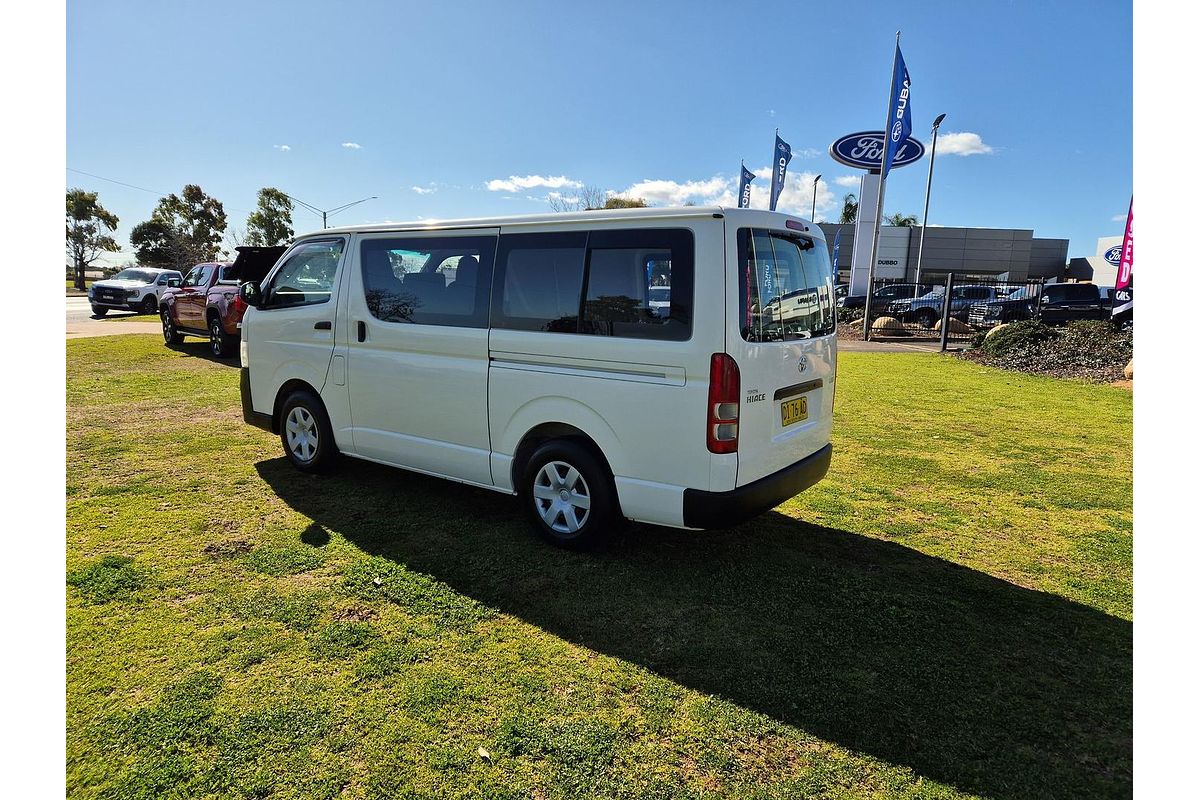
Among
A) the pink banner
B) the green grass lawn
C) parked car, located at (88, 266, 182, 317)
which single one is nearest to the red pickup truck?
the green grass lawn

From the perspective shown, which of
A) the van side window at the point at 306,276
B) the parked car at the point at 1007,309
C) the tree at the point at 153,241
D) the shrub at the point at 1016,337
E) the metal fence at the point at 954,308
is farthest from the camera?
the tree at the point at 153,241

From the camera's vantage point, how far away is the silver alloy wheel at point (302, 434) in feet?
18.3

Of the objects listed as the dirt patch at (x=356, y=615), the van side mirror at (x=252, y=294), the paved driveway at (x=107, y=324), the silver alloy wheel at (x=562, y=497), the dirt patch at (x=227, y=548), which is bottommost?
the dirt patch at (x=356, y=615)

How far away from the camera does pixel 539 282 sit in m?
4.14

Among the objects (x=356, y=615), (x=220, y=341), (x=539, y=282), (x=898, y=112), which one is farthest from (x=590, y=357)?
(x=898, y=112)

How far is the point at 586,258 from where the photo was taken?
393cm

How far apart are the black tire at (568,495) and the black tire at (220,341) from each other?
11.8 m

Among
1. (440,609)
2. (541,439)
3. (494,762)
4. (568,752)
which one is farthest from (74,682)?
(541,439)

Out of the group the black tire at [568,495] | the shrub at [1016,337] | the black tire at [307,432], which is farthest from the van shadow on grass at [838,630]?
the shrub at [1016,337]

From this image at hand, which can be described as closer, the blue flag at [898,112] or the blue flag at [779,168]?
the blue flag at [898,112]

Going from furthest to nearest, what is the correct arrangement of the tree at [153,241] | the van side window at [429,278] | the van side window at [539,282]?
the tree at [153,241], the van side window at [429,278], the van side window at [539,282]

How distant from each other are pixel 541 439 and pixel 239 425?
5.02 metres

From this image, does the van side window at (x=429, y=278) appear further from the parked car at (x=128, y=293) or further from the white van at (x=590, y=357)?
the parked car at (x=128, y=293)

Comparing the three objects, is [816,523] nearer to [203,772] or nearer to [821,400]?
[821,400]
